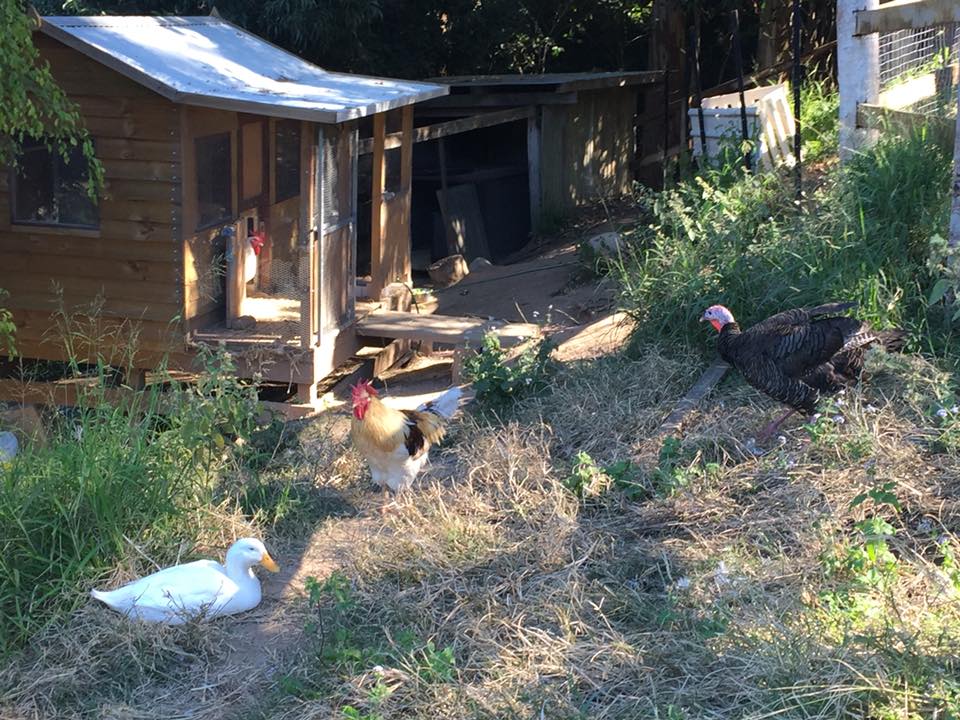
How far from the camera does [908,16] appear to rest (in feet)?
21.4

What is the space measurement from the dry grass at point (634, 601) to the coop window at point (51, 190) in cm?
397

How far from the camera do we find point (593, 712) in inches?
149

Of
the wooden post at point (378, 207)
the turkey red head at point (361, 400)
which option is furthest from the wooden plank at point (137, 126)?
the turkey red head at point (361, 400)

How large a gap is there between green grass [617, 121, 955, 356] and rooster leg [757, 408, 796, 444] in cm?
99

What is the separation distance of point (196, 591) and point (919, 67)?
7297mm

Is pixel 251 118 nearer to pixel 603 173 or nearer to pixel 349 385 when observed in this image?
pixel 349 385

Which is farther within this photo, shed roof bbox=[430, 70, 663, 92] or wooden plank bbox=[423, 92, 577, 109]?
wooden plank bbox=[423, 92, 577, 109]

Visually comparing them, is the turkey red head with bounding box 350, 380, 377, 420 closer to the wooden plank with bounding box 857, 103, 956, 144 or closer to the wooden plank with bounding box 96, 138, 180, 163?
the wooden plank with bounding box 96, 138, 180, 163

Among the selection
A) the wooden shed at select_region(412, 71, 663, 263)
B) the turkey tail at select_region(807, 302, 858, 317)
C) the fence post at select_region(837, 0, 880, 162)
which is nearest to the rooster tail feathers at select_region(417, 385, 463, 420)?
the turkey tail at select_region(807, 302, 858, 317)

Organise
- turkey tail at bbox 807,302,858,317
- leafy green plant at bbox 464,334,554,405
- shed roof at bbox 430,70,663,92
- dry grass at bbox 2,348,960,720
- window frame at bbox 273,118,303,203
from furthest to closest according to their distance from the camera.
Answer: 1. shed roof at bbox 430,70,663,92
2. window frame at bbox 273,118,303,203
3. leafy green plant at bbox 464,334,554,405
4. turkey tail at bbox 807,302,858,317
5. dry grass at bbox 2,348,960,720

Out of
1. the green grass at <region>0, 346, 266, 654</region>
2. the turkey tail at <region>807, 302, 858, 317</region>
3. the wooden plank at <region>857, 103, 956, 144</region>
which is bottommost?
the green grass at <region>0, 346, 266, 654</region>

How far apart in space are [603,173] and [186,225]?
377 inches

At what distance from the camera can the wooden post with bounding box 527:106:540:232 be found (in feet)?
49.6

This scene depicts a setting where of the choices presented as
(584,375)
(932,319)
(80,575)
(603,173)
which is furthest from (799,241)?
(603,173)
